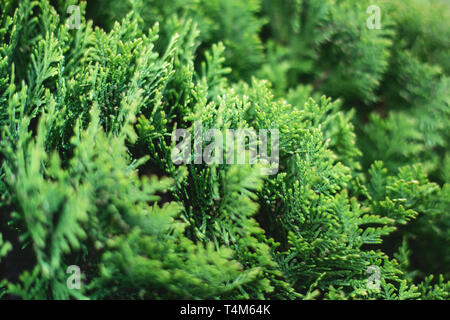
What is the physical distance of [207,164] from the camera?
1.76 metres

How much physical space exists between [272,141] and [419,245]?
5.07ft

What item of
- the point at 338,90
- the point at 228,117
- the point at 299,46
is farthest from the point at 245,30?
the point at 228,117

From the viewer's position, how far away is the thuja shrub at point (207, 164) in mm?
1425

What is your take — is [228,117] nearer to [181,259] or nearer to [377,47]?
[181,259]

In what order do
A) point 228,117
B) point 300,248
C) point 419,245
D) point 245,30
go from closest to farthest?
point 300,248 → point 228,117 → point 419,245 → point 245,30

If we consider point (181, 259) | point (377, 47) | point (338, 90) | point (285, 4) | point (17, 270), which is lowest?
point (17, 270)

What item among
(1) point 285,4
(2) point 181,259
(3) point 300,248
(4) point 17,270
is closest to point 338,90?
(1) point 285,4

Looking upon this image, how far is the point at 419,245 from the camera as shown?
250 centimetres

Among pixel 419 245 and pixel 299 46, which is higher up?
pixel 299 46

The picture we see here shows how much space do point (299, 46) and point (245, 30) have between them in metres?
0.61

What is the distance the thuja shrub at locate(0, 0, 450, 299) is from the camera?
1.42 metres

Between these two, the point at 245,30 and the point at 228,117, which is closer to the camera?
the point at 228,117
